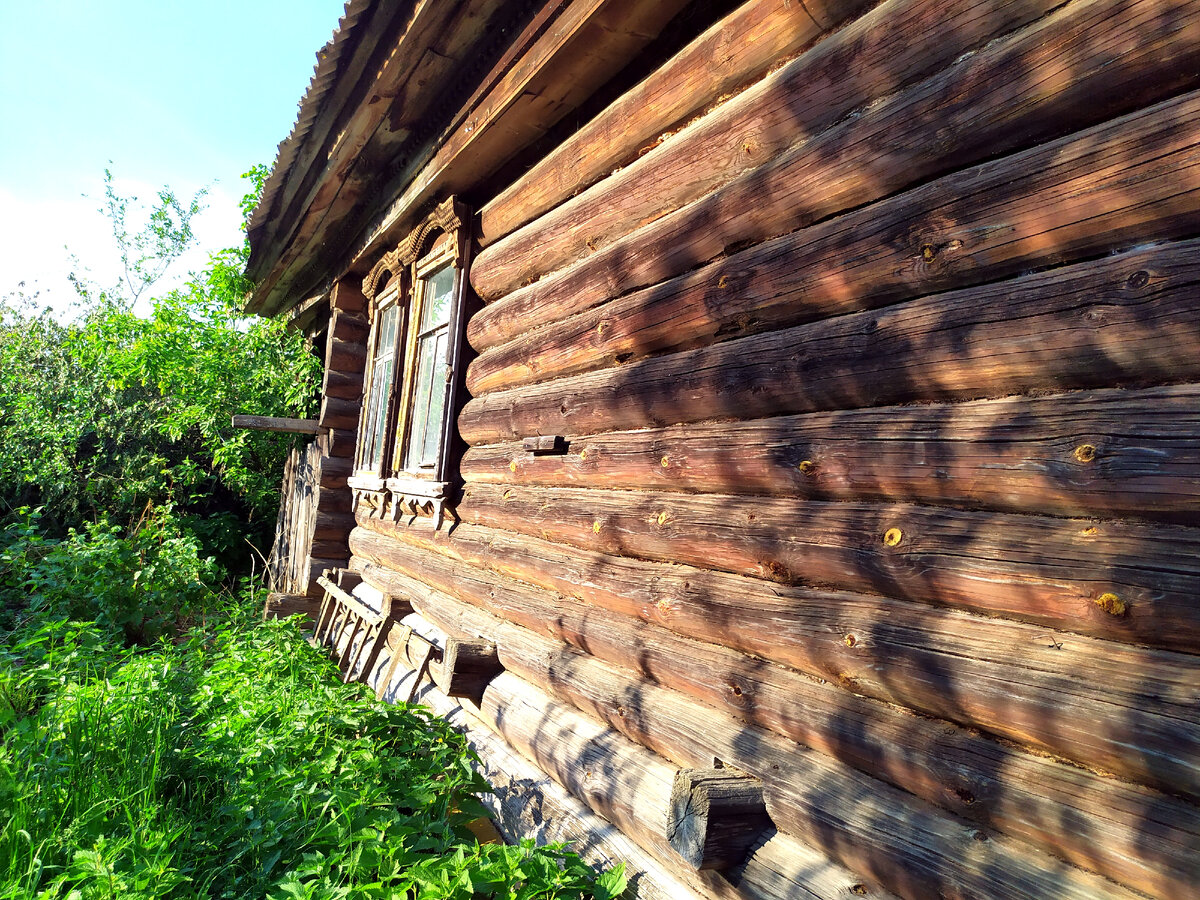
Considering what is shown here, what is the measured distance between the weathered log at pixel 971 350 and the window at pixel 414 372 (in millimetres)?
2226

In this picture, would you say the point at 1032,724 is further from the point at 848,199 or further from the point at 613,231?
the point at 613,231

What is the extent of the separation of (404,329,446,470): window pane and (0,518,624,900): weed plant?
1.67m

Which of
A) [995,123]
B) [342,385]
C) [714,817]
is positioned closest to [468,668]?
[714,817]

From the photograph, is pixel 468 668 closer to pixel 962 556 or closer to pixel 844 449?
pixel 844 449

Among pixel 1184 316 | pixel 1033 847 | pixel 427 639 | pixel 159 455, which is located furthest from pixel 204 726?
pixel 159 455

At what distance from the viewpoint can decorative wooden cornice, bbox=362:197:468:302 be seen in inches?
180

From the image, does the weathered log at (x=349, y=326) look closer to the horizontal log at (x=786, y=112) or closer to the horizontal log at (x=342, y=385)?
the horizontal log at (x=342, y=385)

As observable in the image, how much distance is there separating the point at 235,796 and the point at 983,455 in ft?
9.84

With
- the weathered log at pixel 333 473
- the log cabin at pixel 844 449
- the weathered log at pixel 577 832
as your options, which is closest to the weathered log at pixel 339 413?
the weathered log at pixel 333 473

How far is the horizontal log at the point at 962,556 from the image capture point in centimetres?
125

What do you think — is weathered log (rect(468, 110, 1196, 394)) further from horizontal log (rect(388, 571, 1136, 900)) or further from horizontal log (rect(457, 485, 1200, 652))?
horizontal log (rect(388, 571, 1136, 900))

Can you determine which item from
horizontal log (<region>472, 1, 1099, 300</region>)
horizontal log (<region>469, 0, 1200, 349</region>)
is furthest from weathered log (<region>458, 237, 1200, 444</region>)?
horizontal log (<region>472, 1, 1099, 300</region>)

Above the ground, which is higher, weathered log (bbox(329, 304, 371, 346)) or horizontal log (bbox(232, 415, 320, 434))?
weathered log (bbox(329, 304, 371, 346))

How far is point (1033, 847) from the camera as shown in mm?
1363
